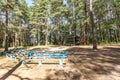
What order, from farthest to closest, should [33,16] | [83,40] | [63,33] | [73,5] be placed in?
A: [63,33] < [33,16] < [73,5] < [83,40]

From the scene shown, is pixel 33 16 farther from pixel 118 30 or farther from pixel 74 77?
pixel 74 77

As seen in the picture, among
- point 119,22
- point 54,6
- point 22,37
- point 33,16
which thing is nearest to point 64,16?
point 54,6

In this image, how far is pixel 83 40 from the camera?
130 ft

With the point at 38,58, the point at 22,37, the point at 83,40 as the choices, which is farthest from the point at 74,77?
the point at 22,37

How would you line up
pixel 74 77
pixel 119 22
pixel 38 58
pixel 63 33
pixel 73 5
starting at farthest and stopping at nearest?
pixel 63 33, pixel 73 5, pixel 119 22, pixel 38 58, pixel 74 77

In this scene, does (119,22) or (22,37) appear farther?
(22,37)

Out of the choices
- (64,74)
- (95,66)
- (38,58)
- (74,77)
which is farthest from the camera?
(38,58)

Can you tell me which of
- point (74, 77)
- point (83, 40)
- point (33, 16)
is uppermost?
point (33, 16)

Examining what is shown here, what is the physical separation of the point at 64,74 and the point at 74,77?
96 centimetres

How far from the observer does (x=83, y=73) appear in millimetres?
11102

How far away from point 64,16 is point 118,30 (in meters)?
16.0

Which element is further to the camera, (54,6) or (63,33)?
(63,33)

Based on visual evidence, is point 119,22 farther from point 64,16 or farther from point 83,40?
point 64,16

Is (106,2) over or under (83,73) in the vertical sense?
over
